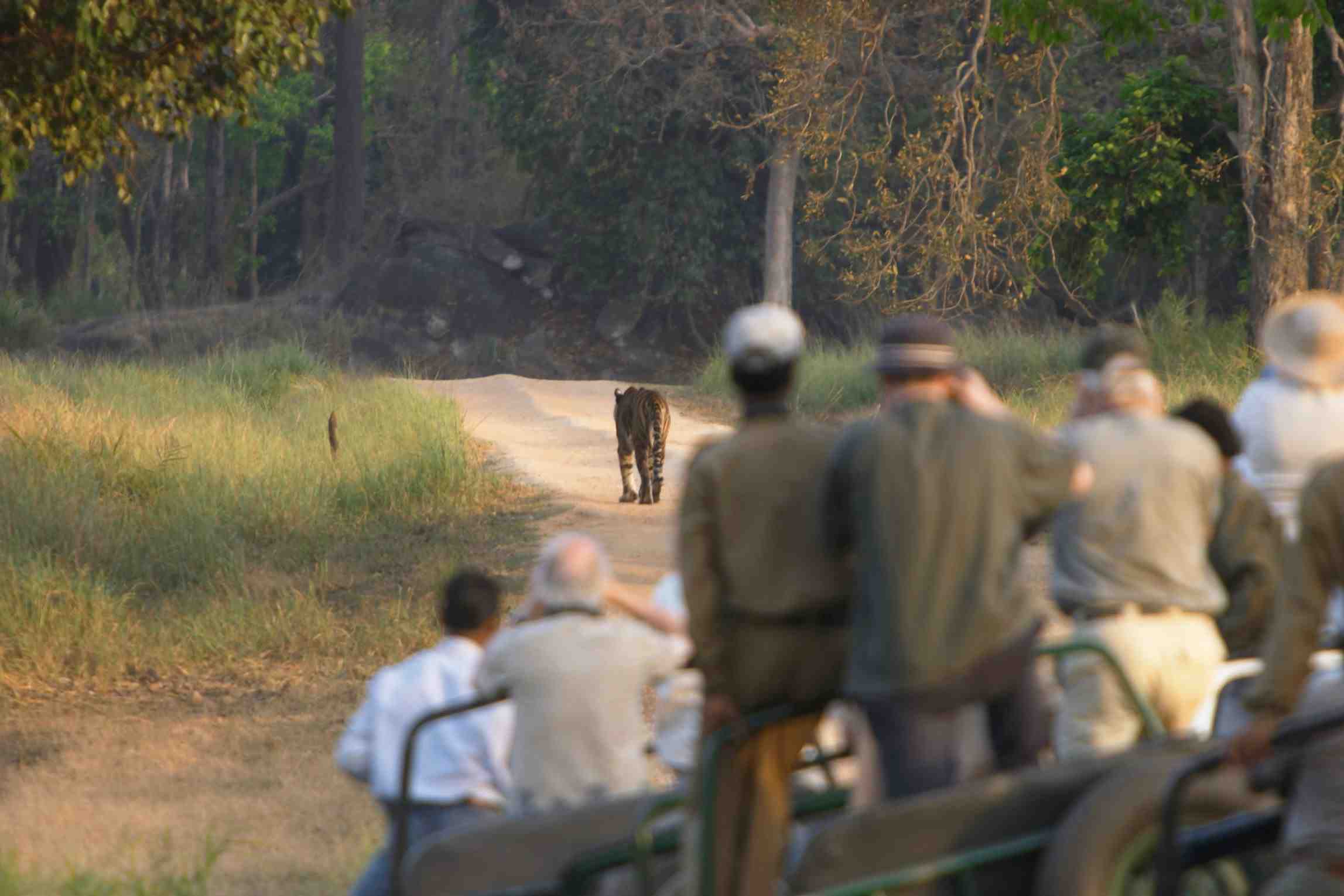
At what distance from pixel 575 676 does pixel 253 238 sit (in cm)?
5018

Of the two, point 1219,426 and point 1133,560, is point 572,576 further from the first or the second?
point 1219,426

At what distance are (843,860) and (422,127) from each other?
51.2m

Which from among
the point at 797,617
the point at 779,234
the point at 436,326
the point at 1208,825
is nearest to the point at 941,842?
the point at 797,617

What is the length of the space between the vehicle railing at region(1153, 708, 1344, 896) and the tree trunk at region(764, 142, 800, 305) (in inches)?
1202

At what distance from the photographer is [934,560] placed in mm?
3936

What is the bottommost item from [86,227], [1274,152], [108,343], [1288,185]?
[108,343]

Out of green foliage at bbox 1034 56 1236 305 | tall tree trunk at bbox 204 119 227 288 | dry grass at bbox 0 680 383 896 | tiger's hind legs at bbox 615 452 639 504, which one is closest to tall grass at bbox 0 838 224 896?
dry grass at bbox 0 680 383 896

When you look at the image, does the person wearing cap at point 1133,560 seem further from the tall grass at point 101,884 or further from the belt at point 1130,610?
the tall grass at point 101,884

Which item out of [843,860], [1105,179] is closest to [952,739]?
[843,860]

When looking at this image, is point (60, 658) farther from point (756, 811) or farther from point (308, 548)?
point (756, 811)

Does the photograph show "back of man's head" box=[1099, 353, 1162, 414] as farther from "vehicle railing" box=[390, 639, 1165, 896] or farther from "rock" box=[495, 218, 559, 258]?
"rock" box=[495, 218, 559, 258]

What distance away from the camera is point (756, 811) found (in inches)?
163

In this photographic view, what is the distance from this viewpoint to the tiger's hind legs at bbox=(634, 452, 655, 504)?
15445mm

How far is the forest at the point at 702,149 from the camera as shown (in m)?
11.3
